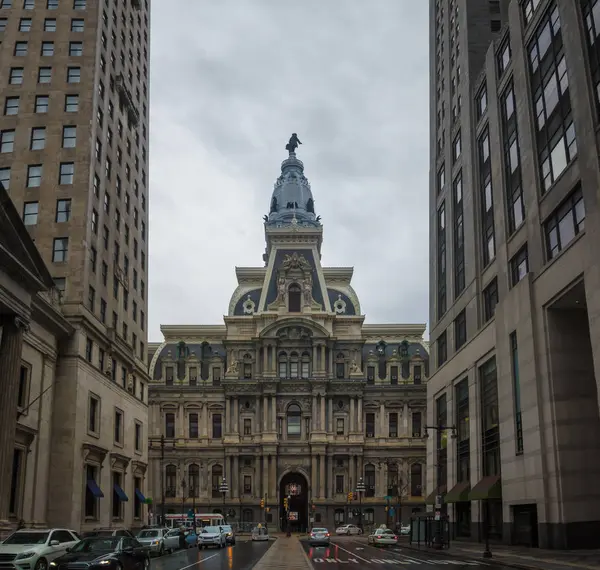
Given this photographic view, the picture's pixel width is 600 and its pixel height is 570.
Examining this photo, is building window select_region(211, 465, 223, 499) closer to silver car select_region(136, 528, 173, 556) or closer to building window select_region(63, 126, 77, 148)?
silver car select_region(136, 528, 173, 556)

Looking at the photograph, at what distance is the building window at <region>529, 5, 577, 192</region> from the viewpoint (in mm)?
39281

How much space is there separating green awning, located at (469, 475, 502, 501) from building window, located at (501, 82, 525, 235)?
615 inches

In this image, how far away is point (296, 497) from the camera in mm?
108375

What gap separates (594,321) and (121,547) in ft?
73.1

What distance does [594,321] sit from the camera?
34.4 metres

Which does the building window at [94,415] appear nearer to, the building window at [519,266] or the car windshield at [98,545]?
the car windshield at [98,545]

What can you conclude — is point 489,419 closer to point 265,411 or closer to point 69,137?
point 69,137

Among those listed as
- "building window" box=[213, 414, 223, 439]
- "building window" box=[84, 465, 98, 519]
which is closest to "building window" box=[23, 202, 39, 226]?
"building window" box=[84, 465, 98, 519]

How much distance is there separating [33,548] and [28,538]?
5.62 feet

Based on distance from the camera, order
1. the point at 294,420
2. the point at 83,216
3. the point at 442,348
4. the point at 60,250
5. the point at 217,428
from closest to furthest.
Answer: the point at 60,250 < the point at 83,216 < the point at 442,348 < the point at 294,420 < the point at 217,428

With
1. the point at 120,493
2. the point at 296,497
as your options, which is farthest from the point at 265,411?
the point at 120,493

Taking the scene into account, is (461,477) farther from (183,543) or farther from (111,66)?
(111,66)

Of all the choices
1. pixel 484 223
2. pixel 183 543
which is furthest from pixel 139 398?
pixel 484 223

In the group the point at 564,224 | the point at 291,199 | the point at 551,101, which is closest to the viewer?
the point at 564,224
